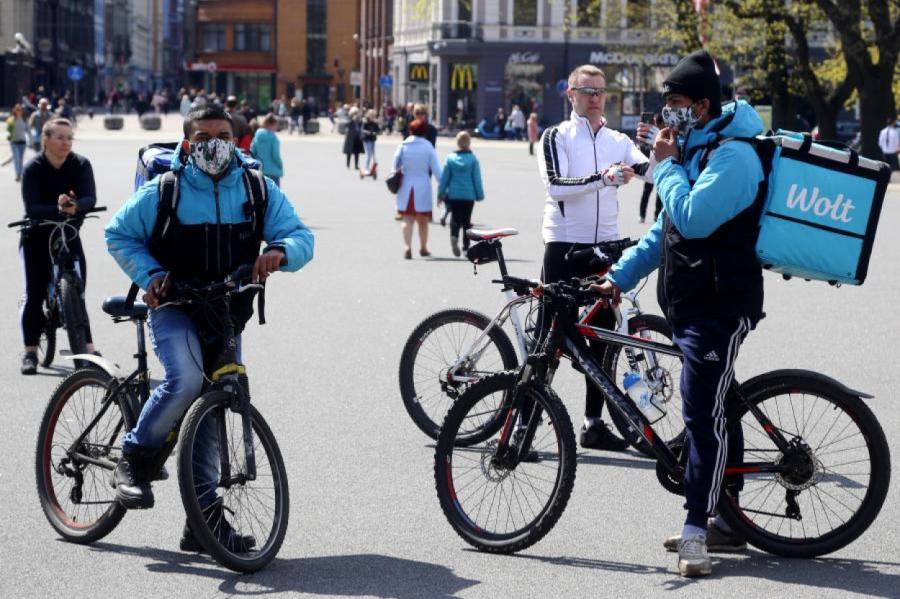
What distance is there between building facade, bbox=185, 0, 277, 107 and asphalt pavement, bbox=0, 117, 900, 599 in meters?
112

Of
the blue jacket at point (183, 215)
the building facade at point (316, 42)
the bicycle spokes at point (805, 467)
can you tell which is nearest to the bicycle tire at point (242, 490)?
the blue jacket at point (183, 215)

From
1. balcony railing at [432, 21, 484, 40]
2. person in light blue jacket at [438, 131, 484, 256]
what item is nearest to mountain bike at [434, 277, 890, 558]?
person in light blue jacket at [438, 131, 484, 256]

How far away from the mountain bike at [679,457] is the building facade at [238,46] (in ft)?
398

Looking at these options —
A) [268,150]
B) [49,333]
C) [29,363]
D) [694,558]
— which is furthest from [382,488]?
[268,150]

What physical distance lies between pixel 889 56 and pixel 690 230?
1351 inches

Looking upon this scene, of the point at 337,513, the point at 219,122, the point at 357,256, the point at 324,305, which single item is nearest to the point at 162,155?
the point at 219,122

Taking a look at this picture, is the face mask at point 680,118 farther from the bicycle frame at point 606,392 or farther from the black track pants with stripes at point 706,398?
the bicycle frame at point 606,392

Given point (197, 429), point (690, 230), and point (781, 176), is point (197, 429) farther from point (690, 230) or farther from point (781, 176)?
point (781, 176)

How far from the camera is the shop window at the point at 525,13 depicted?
77750mm

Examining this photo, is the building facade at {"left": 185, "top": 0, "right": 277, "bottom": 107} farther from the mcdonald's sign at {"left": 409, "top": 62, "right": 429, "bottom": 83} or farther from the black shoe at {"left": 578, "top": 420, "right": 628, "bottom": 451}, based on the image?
the black shoe at {"left": 578, "top": 420, "right": 628, "bottom": 451}

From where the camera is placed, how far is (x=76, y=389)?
20.1 ft

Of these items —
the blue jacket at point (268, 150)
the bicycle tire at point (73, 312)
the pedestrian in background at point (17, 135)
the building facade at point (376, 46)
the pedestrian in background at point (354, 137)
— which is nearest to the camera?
the bicycle tire at point (73, 312)

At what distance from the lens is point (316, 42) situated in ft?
412

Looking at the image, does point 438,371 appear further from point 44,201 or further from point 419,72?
point 419,72
